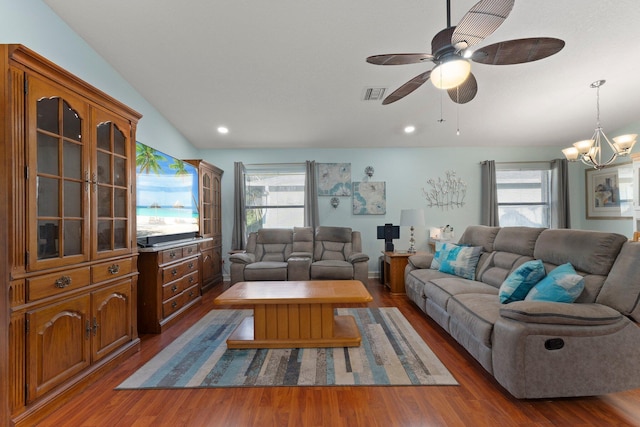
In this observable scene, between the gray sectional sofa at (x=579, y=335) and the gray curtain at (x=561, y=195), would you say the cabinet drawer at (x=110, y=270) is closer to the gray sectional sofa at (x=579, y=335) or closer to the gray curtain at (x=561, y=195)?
the gray sectional sofa at (x=579, y=335)

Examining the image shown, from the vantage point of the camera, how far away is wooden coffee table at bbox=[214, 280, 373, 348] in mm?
2541

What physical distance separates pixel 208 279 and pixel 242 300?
239 centimetres

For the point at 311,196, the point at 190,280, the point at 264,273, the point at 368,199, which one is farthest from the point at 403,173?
the point at 190,280

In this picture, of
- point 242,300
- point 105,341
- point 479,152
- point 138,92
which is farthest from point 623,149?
point 138,92

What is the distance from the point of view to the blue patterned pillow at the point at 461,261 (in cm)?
334

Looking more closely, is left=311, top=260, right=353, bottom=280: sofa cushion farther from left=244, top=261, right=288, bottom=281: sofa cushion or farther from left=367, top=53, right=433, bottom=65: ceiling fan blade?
left=367, top=53, right=433, bottom=65: ceiling fan blade

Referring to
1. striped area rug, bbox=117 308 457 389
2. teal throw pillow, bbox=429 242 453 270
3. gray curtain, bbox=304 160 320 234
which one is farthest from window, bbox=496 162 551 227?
striped area rug, bbox=117 308 457 389

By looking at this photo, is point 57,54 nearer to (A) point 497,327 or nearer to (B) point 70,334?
(B) point 70,334

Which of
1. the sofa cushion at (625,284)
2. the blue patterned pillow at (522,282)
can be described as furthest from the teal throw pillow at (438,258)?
the sofa cushion at (625,284)

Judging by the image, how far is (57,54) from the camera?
2.44 m

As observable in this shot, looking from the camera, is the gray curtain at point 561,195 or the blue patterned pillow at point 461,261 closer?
the blue patterned pillow at point 461,261

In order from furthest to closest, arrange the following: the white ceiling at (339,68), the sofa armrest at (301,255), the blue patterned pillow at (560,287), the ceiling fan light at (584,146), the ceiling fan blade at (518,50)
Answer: the sofa armrest at (301,255) < the ceiling fan light at (584,146) < the white ceiling at (339,68) < the blue patterned pillow at (560,287) < the ceiling fan blade at (518,50)

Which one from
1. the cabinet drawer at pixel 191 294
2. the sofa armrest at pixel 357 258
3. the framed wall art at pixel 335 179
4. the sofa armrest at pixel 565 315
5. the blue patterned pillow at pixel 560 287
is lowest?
the cabinet drawer at pixel 191 294

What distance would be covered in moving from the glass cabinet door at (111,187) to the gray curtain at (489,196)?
5444 millimetres
